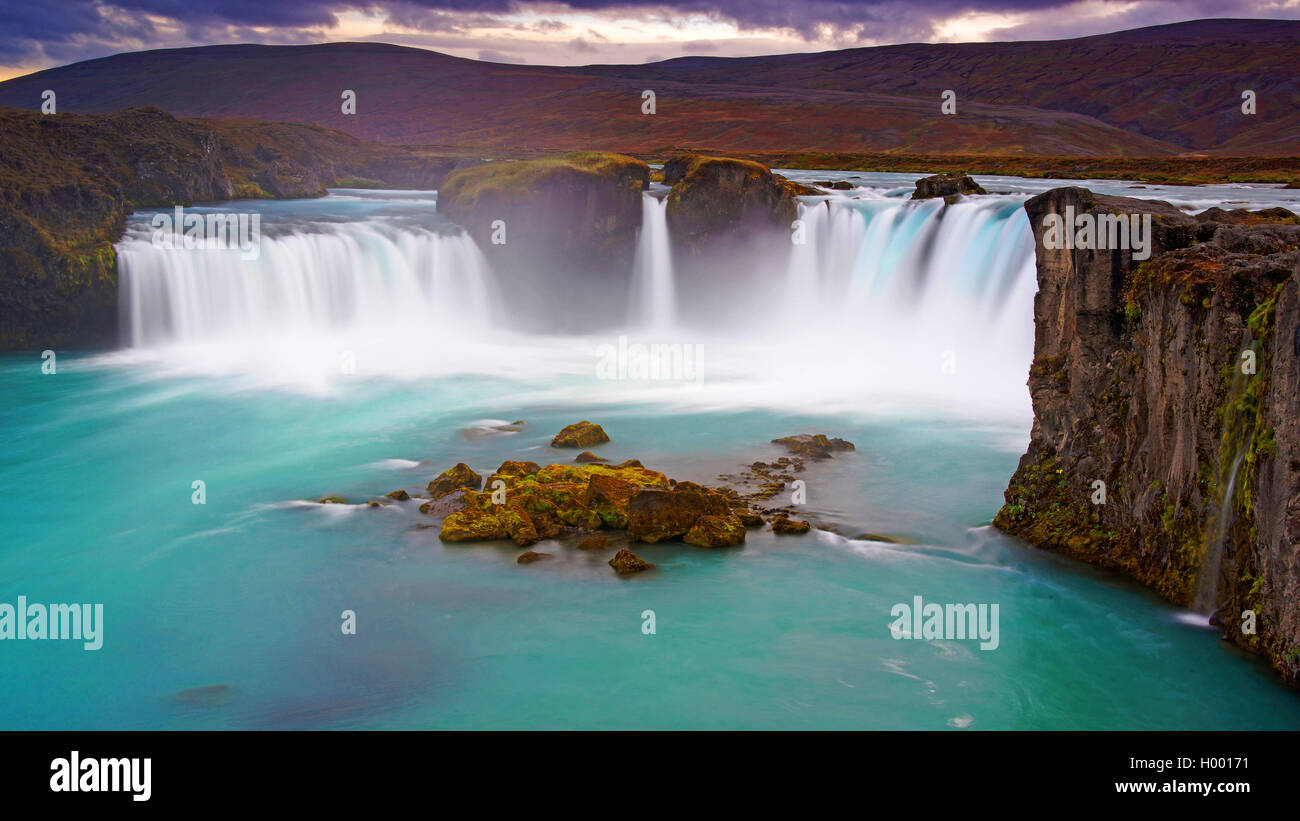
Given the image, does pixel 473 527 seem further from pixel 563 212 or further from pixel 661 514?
pixel 563 212

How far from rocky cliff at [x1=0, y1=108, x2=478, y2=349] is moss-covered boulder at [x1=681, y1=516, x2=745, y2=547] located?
2423 centimetres

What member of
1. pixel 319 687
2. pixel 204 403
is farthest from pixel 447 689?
pixel 204 403

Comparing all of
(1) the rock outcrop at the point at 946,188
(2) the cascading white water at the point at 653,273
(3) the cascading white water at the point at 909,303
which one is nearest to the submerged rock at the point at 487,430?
(3) the cascading white water at the point at 909,303

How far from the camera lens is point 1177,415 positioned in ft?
40.6

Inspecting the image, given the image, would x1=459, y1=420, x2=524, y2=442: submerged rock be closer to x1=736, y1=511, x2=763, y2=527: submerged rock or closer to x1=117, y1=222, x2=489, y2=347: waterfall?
x1=736, y1=511, x2=763, y2=527: submerged rock

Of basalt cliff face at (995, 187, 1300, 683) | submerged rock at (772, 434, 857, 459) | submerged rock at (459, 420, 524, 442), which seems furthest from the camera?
submerged rock at (459, 420, 524, 442)

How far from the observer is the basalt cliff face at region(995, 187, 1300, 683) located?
10.6 metres

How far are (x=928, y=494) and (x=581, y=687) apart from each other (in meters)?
8.43

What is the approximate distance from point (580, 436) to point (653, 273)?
55.1ft

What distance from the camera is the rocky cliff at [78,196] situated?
3102cm

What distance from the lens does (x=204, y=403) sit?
25.4 m

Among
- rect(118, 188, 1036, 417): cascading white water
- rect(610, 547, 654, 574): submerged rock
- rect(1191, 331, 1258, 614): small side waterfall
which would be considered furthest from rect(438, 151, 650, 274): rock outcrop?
rect(1191, 331, 1258, 614): small side waterfall

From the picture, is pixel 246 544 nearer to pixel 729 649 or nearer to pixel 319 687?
pixel 319 687

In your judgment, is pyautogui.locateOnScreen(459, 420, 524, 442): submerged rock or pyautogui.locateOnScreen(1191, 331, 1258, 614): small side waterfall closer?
pyautogui.locateOnScreen(1191, 331, 1258, 614): small side waterfall
